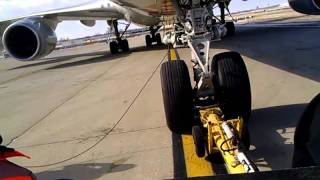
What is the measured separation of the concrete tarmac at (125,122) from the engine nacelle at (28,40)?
1330mm

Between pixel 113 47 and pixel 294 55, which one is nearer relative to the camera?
pixel 294 55

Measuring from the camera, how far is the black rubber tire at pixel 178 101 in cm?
482

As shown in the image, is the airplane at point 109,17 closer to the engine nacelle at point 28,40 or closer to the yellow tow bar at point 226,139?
the engine nacelle at point 28,40

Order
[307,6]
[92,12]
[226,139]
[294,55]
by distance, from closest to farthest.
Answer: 1. [226,139]
2. [307,6]
3. [294,55]
4. [92,12]

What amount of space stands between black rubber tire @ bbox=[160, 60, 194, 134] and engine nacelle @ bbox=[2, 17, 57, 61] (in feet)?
25.6

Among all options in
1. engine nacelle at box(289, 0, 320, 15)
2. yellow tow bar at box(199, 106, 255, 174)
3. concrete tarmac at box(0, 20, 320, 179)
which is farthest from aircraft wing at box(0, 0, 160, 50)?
yellow tow bar at box(199, 106, 255, 174)

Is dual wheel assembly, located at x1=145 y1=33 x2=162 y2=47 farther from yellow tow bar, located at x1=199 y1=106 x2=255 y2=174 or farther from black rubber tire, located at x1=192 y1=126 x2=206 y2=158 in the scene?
black rubber tire, located at x1=192 y1=126 x2=206 y2=158

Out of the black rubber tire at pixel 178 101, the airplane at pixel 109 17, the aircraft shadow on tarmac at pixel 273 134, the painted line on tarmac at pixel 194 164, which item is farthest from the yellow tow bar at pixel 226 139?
the airplane at pixel 109 17

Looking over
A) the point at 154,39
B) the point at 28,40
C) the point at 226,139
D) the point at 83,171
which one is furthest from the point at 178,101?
the point at 154,39

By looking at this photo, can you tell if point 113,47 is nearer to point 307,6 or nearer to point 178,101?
point 307,6

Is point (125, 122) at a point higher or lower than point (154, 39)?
higher

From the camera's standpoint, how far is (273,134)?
468cm

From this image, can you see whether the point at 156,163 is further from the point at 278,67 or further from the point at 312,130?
the point at 278,67

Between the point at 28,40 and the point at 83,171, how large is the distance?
892 centimetres
